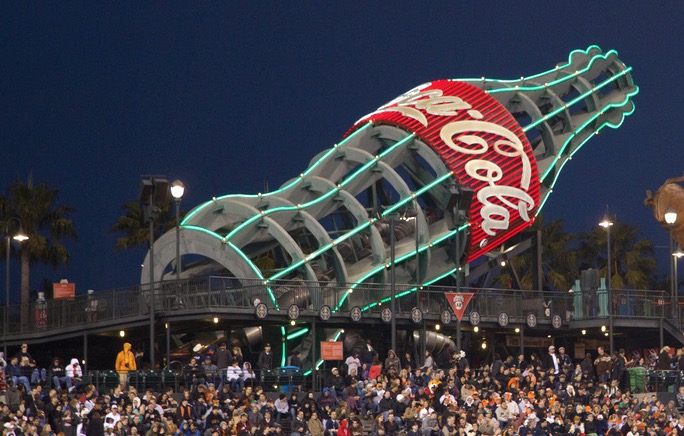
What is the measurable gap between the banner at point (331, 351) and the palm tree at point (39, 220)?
69.3 ft

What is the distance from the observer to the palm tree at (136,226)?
6444 centimetres

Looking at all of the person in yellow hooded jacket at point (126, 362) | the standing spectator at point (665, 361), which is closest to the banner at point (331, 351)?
the person in yellow hooded jacket at point (126, 362)

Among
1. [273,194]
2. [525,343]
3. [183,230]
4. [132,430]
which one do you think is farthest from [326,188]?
[132,430]

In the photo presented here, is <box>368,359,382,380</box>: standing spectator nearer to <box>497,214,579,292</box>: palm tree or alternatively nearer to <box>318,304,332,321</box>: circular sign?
<box>318,304,332,321</box>: circular sign

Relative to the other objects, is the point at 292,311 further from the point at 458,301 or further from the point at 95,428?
the point at 95,428

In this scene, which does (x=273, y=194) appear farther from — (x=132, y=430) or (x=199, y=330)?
(x=132, y=430)

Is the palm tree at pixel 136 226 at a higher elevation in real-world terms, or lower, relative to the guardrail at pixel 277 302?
higher

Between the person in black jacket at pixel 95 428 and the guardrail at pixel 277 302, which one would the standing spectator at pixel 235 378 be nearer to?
the guardrail at pixel 277 302

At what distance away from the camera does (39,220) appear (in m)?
63.6

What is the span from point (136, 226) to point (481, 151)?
1801cm

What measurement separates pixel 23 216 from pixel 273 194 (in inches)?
631

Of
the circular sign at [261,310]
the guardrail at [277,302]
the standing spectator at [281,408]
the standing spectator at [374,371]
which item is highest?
the guardrail at [277,302]

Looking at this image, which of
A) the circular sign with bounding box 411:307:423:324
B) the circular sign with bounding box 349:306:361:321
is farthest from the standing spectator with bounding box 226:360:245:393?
the circular sign with bounding box 411:307:423:324

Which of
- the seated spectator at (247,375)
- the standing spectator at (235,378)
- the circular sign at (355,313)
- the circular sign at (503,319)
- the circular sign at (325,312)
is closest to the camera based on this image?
the standing spectator at (235,378)
